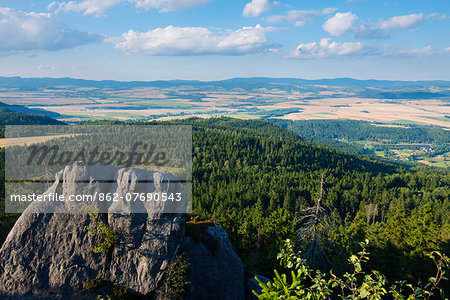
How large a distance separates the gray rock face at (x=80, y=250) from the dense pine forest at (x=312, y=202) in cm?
1388

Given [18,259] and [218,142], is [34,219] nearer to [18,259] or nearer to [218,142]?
[18,259]

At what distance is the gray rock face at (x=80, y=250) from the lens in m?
25.9

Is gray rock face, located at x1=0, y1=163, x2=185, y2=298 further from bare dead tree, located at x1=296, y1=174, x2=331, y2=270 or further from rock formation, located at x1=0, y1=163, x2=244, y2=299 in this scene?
bare dead tree, located at x1=296, y1=174, x2=331, y2=270

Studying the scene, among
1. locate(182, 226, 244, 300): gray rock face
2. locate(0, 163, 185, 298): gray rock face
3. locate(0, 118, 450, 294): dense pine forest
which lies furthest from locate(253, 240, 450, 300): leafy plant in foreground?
locate(182, 226, 244, 300): gray rock face

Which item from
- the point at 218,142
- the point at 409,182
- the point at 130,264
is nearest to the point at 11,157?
the point at 218,142

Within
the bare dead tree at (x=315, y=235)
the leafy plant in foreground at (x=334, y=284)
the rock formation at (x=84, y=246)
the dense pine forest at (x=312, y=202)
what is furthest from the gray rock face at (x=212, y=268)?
the leafy plant in foreground at (x=334, y=284)

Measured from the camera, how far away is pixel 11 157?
112062 millimetres

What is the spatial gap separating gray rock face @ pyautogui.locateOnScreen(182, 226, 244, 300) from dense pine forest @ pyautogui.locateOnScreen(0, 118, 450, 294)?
850cm

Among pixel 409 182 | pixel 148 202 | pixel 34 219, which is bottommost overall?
pixel 409 182

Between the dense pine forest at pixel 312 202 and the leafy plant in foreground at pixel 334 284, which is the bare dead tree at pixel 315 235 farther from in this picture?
the leafy plant in foreground at pixel 334 284

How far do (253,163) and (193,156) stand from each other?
33.8m

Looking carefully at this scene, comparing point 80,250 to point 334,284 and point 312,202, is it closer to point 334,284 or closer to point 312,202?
point 334,284

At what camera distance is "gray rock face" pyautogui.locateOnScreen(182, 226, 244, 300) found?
30.9 metres

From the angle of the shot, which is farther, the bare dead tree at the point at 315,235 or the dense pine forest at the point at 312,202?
the dense pine forest at the point at 312,202
